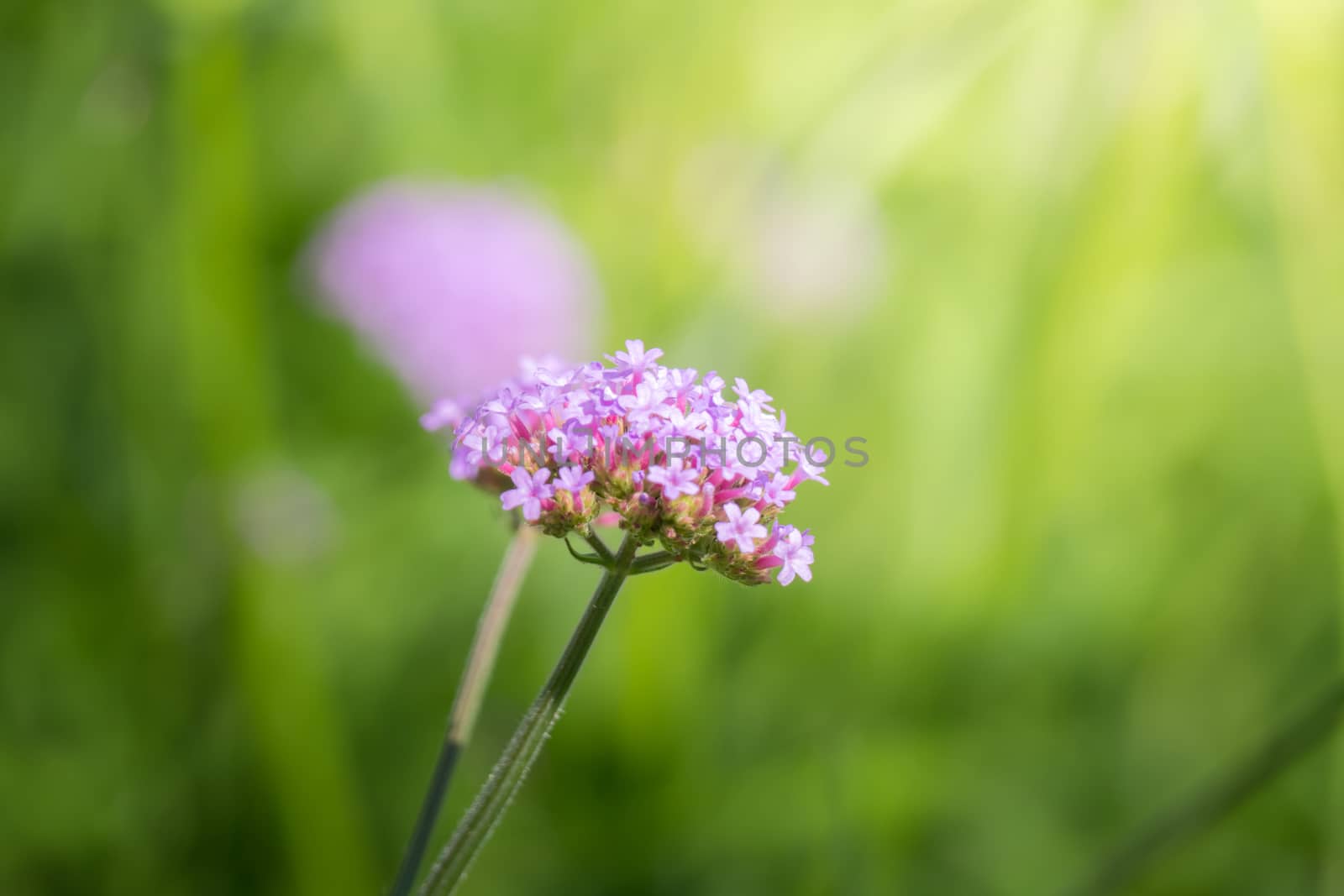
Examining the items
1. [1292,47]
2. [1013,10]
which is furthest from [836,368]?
[1292,47]

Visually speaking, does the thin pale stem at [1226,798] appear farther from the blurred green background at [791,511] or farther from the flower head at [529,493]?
the flower head at [529,493]

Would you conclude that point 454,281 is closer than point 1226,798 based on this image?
No

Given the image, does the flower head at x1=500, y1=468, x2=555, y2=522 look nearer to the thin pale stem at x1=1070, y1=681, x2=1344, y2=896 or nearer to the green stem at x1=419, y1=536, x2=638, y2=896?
the green stem at x1=419, y1=536, x2=638, y2=896

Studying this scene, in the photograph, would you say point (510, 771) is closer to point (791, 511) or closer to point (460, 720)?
point (460, 720)

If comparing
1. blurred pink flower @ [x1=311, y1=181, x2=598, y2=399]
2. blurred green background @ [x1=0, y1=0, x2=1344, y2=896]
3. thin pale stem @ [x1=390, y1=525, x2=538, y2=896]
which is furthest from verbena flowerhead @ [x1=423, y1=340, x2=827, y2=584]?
blurred pink flower @ [x1=311, y1=181, x2=598, y2=399]

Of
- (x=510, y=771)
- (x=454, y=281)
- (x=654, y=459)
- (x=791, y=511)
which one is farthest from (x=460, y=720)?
(x=454, y=281)
